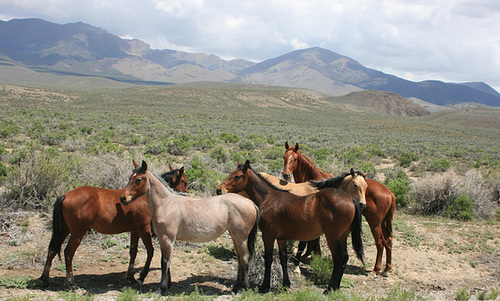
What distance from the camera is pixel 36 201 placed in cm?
758

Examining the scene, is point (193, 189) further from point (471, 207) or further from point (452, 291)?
point (471, 207)

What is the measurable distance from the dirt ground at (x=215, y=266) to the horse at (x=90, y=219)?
371 mm

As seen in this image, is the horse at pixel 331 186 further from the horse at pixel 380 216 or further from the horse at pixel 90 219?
the horse at pixel 90 219

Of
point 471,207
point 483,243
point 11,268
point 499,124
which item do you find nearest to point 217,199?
point 11,268

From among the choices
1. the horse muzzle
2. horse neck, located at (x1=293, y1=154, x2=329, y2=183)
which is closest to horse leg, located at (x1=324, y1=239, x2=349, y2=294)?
horse neck, located at (x1=293, y1=154, x2=329, y2=183)

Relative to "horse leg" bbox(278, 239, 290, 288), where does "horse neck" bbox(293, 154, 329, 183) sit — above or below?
above

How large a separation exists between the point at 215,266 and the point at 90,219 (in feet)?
7.93

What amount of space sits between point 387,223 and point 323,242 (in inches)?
65.4

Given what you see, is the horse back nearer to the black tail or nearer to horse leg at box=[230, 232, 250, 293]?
the black tail

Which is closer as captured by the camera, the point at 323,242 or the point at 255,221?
the point at 255,221

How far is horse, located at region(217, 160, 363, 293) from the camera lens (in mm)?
5168

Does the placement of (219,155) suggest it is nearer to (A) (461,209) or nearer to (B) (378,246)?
(A) (461,209)

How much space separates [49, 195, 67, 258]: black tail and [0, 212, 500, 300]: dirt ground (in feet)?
1.88

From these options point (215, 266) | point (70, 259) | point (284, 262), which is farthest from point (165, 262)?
point (284, 262)
